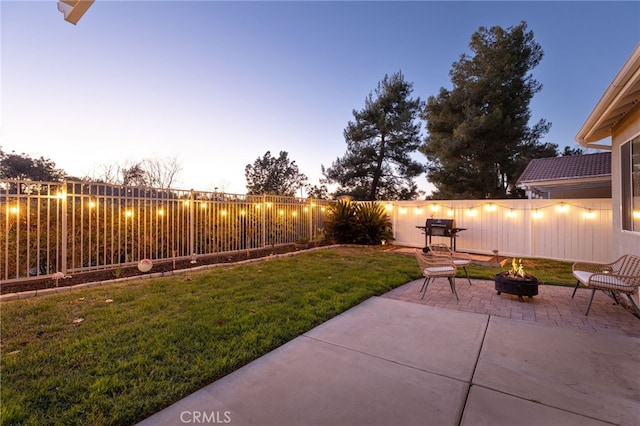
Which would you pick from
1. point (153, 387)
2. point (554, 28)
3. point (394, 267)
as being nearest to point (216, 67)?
point (394, 267)

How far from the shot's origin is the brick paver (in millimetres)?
3535

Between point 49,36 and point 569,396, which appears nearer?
point 569,396

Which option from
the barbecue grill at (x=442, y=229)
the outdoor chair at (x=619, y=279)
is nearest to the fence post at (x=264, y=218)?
the barbecue grill at (x=442, y=229)

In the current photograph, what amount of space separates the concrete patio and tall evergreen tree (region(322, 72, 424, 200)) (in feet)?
54.0

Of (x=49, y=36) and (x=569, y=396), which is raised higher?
(x=49, y=36)

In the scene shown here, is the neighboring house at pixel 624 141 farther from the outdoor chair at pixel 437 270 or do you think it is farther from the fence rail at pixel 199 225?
the fence rail at pixel 199 225

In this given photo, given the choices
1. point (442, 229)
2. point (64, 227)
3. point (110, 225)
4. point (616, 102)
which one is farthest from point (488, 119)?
point (64, 227)

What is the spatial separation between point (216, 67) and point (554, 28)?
16.2 m

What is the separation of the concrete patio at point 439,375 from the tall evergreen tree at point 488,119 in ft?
46.7

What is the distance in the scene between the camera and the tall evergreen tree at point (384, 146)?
61.1 ft

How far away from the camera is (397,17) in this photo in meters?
9.88

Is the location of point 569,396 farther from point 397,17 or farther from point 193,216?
point 397,17

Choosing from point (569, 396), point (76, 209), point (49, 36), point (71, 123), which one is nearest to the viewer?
point (569, 396)

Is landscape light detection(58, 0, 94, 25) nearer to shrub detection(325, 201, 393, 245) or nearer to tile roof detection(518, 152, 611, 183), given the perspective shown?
shrub detection(325, 201, 393, 245)
